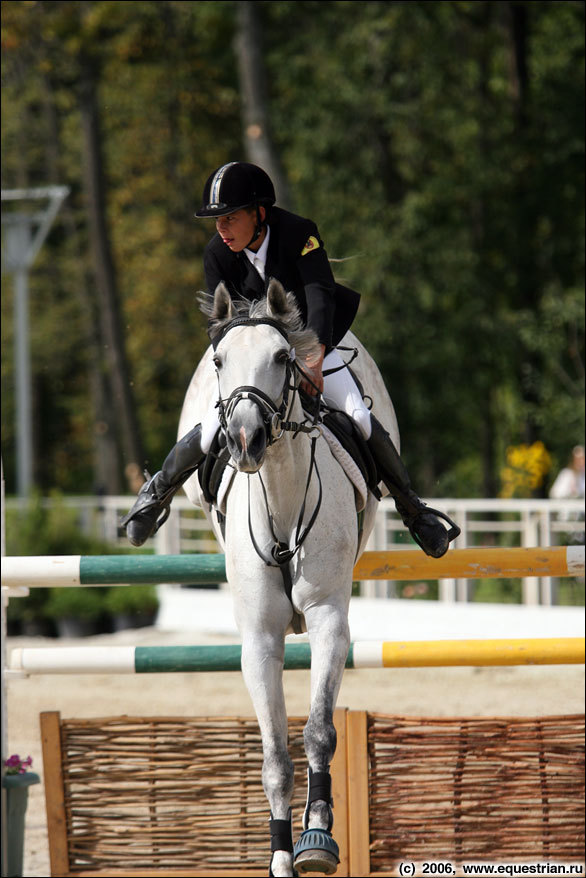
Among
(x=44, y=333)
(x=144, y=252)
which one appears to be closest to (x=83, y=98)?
(x=144, y=252)

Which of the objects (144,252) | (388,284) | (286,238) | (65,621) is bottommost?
(65,621)

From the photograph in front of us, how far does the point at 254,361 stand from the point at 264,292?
0.64 metres

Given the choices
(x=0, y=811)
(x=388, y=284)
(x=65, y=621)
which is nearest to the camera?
(x=0, y=811)

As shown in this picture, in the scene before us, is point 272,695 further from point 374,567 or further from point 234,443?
point 374,567

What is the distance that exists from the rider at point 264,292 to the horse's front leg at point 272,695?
61 cm

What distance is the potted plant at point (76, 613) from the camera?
49.8ft

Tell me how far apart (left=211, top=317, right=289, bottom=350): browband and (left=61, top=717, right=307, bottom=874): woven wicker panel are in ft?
7.49

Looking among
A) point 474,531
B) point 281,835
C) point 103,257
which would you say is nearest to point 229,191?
point 281,835

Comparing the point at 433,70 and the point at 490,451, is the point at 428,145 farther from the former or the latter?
the point at 490,451

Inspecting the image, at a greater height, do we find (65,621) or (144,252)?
(144,252)

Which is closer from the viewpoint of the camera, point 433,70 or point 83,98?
point 433,70

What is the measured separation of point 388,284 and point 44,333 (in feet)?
54.2

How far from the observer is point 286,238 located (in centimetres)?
418

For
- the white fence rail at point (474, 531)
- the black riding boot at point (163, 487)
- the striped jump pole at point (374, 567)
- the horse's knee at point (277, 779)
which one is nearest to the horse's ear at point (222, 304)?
the black riding boot at point (163, 487)
